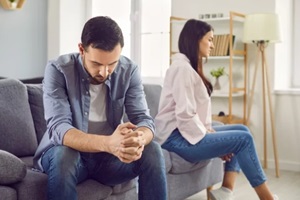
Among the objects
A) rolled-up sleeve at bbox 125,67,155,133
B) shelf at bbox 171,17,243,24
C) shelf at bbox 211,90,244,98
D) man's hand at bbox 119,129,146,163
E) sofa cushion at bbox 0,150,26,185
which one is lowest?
sofa cushion at bbox 0,150,26,185

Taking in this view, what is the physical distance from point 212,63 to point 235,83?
318 millimetres

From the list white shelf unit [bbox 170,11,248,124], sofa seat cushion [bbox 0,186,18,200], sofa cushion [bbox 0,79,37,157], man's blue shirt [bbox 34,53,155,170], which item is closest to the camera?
sofa seat cushion [bbox 0,186,18,200]

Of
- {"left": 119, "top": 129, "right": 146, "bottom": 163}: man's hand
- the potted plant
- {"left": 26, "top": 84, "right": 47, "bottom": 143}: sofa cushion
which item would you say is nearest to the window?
the potted plant

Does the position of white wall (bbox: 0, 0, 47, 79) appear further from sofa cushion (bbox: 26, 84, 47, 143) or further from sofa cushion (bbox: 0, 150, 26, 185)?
sofa cushion (bbox: 0, 150, 26, 185)

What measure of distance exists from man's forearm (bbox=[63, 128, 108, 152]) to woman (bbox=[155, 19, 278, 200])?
3.05 feet

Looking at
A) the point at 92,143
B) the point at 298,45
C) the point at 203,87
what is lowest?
the point at 92,143

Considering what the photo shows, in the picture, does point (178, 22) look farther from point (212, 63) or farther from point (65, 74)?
point (65, 74)

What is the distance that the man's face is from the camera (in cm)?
179

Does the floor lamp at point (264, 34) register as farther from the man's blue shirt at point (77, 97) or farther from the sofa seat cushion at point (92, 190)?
the sofa seat cushion at point (92, 190)

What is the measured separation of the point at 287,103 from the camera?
429 cm

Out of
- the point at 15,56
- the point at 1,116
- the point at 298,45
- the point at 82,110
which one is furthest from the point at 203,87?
the point at 15,56

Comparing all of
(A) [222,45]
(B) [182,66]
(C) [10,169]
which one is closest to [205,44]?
(B) [182,66]

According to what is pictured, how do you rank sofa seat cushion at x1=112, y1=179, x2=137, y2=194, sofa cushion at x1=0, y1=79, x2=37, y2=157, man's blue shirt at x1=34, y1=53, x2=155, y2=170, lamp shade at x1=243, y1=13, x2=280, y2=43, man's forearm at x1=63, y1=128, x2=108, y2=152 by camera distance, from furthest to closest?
lamp shade at x1=243, y1=13, x2=280, y2=43, sofa cushion at x1=0, y1=79, x2=37, y2=157, sofa seat cushion at x1=112, y1=179, x2=137, y2=194, man's blue shirt at x1=34, y1=53, x2=155, y2=170, man's forearm at x1=63, y1=128, x2=108, y2=152

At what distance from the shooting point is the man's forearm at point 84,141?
1761mm
